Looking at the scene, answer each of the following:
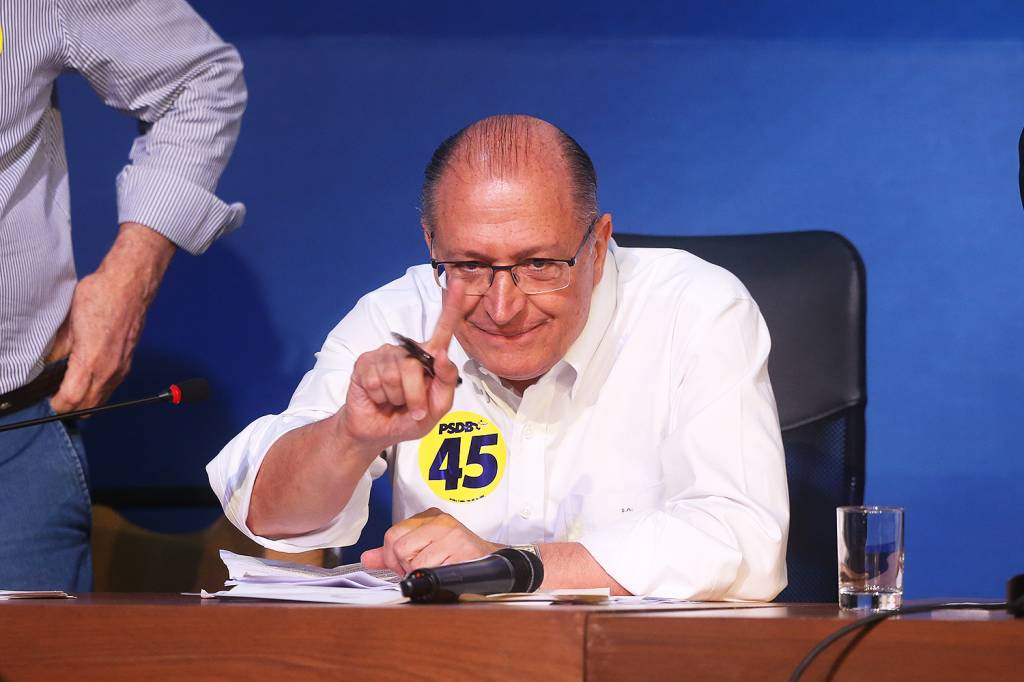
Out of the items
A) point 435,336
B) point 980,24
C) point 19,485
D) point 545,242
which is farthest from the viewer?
point 980,24

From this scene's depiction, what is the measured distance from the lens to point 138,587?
253cm

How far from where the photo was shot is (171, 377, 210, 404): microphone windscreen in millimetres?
1460

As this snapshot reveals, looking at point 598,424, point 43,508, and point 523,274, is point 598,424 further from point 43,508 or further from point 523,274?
point 43,508

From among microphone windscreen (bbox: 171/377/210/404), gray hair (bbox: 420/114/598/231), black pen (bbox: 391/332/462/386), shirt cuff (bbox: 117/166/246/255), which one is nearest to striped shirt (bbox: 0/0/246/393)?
shirt cuff (bbox: 117/166/246/255)

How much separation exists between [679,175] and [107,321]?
128 centimetres

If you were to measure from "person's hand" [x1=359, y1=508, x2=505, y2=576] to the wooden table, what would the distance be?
0.37 meters

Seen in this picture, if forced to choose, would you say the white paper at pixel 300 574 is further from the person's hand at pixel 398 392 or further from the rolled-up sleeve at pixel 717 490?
Answer: the rolled-up sleeve at pixel 717 490

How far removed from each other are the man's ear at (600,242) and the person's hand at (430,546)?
53cm

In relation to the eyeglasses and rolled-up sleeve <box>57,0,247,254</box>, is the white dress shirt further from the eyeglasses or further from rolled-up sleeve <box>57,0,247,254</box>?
rolled-up sleeve <box>57,0,247,254</box>

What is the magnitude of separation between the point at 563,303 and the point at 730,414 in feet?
0.87

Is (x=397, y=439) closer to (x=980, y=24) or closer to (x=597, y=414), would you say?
(x=597, y=414)

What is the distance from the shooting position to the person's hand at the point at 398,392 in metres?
1.25

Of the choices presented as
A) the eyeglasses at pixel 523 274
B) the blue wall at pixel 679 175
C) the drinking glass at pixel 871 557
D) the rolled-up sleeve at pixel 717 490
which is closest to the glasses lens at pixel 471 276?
the eyeglasses at pixel 523 274

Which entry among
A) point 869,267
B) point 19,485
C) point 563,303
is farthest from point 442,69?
point 19,485
